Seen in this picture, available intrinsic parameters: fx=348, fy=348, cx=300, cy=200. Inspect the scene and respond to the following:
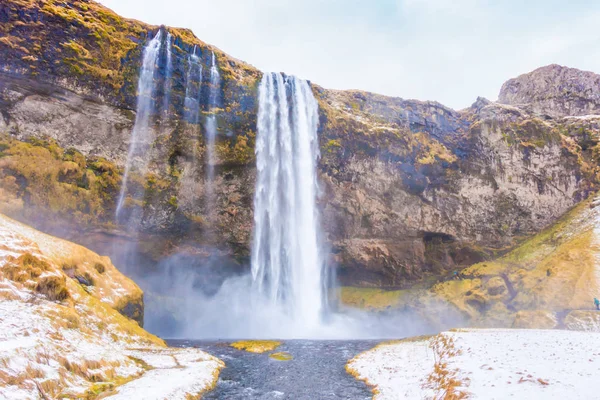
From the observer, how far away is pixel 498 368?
439 inches

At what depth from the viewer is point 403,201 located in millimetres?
46656

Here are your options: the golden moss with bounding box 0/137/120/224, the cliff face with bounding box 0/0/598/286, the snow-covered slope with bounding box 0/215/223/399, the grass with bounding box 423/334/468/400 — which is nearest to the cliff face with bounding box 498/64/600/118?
the cliff face with bounding box 0/0/598/286

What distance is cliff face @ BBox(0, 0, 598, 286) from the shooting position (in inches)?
1203

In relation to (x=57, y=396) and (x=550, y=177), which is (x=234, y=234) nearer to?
(x=57, y=396)

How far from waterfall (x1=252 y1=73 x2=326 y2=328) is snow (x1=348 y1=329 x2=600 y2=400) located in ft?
68.8

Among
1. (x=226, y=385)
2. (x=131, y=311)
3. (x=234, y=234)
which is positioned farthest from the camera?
(x=234, y=234)

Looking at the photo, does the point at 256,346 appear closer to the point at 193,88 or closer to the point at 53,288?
the point at 53,288

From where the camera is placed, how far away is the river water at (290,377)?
13672mm

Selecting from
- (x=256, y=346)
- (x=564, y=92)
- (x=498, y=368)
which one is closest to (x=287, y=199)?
(x=256, y=346)

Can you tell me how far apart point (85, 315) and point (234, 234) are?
25.6m

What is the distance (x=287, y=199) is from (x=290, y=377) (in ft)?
84.1

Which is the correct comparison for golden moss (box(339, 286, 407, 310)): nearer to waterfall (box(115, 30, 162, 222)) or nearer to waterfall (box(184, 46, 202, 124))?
waterfall (box(184, 46, 202, 124))

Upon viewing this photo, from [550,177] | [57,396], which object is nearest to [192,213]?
[57,396]

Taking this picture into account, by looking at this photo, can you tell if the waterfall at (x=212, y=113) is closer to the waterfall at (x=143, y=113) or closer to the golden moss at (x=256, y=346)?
the waterfall at (x=143, y=113)
